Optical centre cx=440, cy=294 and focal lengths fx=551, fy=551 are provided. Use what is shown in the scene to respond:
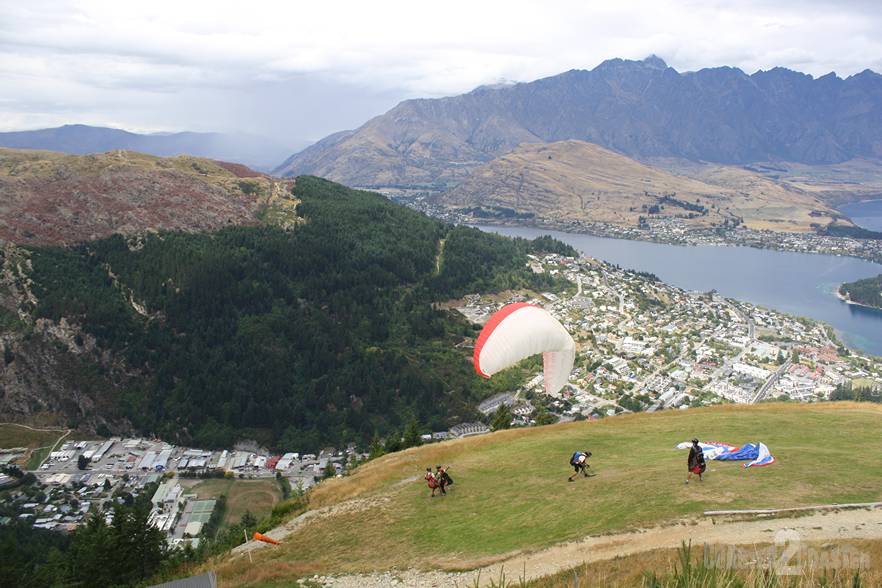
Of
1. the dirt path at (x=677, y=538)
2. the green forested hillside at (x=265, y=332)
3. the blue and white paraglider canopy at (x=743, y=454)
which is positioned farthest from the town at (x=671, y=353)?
the dirt path at (x=677, y=538)

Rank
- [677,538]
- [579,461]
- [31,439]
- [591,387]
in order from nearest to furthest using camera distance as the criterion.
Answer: [677,538], [579,461], [31,439], [591,387]

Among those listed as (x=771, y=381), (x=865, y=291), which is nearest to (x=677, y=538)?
(x=771, y=381)

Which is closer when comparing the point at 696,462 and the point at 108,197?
the point at 696,462

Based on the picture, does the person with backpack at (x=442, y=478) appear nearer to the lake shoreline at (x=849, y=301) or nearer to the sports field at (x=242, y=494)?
the sports field at (x=242, y=494)

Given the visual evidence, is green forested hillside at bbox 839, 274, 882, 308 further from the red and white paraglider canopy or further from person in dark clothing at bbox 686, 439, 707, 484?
person in dark clothing at bbox 686, 439, 707, 484

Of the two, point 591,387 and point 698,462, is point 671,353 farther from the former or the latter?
point 698,462
